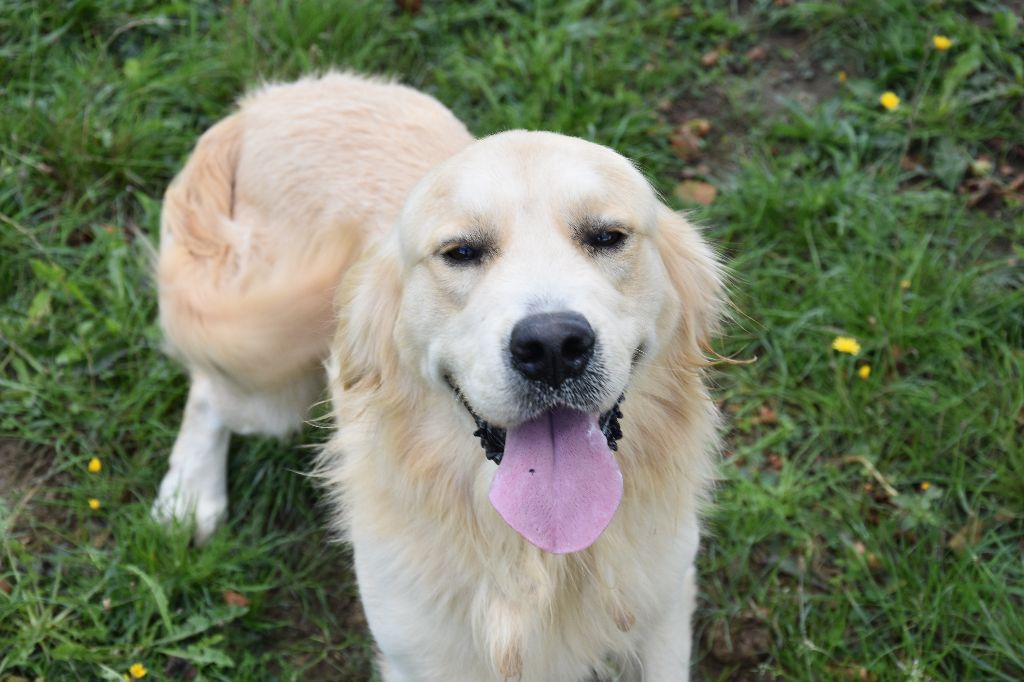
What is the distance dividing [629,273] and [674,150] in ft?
7.32

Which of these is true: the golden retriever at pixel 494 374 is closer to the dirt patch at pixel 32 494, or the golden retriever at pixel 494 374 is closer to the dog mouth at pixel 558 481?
the dog mouth at pixel 558 481

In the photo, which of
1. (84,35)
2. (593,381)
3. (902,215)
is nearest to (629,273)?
(593,381)

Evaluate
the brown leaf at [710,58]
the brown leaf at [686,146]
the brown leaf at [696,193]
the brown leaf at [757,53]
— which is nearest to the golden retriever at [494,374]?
the brown leaf at [696,193]

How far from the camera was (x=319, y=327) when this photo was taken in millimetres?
2916

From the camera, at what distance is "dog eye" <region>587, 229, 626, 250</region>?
7.61ft

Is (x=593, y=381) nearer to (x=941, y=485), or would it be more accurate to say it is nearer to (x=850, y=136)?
(x=941, y=485)

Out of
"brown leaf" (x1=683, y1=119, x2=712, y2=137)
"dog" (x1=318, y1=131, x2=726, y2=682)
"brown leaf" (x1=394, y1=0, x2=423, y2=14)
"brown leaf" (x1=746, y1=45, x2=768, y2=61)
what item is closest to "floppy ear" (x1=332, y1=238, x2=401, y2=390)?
"dog" (x1=318, y1=131, x2=726, y2=682)

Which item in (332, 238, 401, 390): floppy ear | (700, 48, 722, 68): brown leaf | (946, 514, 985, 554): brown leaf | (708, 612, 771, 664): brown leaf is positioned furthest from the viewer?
(700, 48, 722, 68): brown leaf

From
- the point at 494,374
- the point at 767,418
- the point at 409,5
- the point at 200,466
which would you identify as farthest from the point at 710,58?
the point at 494,374

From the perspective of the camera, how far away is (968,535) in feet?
10.8

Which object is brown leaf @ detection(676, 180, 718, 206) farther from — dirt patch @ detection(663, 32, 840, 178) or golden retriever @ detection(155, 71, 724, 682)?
golden retriever @ detection(155, 71, 724, 682)

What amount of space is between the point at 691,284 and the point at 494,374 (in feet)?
2.37

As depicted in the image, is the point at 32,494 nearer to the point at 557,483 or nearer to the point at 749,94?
the point at 557,483

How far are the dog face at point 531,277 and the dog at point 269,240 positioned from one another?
0.52 metres
